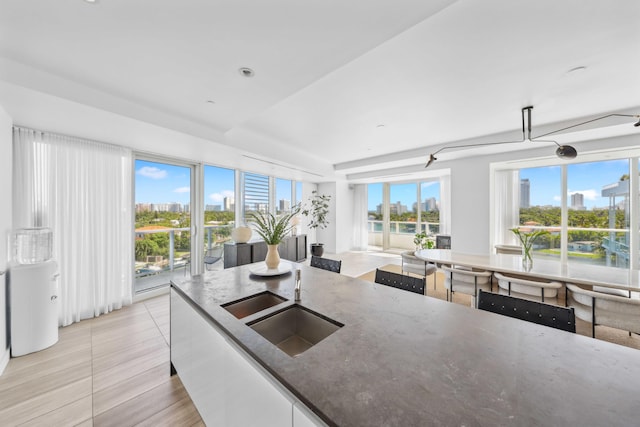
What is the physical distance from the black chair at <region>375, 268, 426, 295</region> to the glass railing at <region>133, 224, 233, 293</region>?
3.16 meters

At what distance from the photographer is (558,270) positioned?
8.22 ft

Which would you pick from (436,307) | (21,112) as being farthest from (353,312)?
(21,112)

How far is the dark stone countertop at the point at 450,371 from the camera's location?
2.15ft

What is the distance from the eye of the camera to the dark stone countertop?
2.15 feet

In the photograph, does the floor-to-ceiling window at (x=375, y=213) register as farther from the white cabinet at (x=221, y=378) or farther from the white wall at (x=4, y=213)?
the white wall at (x=4, y=213)

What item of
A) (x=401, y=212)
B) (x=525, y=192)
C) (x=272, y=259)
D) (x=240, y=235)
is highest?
(x=525, y=192)

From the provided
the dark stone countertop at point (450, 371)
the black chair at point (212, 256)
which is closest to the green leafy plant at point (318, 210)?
the black chair at point (212, 256)

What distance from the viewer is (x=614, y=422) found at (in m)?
0.63

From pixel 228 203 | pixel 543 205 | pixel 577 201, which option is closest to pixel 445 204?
pixel 543 205

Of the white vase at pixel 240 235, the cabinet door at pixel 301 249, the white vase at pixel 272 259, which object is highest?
the white vase at pixel 240 235

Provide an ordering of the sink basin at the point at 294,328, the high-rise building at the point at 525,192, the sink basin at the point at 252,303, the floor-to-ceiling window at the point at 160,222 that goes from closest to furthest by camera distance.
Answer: the sink basin at the point at 294,328 → the sink basin at the point at 252,303 → the floor-to-ceiling window at the point at 160,222 → the high-rise building at the point at 525,192

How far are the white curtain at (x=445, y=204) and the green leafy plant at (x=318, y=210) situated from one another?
127 inches

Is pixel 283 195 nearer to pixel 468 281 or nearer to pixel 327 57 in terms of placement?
pixel 468 281

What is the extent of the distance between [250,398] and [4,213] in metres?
3.01
